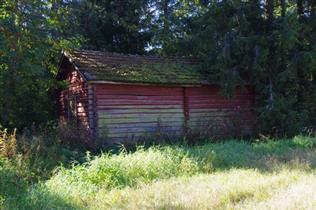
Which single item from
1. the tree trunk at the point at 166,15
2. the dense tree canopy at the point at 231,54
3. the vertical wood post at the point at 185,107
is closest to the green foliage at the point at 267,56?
the dense tree canopy at the point at 231,54

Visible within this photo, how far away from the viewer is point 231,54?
61.5 feet

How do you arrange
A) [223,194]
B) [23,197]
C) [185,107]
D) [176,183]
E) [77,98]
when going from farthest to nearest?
1. [185,107]
2. [77,98]
3. [176,183]
4. [23,197]
5. [223,194]

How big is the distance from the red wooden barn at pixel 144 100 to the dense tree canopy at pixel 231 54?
879mm

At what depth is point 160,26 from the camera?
89.0 ft

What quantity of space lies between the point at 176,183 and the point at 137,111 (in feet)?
28.4

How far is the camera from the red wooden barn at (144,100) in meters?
15.8

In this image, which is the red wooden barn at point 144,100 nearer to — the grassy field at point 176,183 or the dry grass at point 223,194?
the grassy field at point 176,183

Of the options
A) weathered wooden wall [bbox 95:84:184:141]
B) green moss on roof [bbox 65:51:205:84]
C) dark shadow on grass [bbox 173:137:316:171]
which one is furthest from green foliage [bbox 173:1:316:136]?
dark shadow on grass [bbox 173:137:316:171]

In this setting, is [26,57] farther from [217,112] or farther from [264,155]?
[264,155]

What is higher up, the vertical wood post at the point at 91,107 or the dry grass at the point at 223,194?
the vertical wood post at the point at 91,107

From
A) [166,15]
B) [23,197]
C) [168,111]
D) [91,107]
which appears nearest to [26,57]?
[91,107]

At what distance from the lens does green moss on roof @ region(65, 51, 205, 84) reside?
16.0 meters

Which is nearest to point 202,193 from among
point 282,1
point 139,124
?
point 139,124

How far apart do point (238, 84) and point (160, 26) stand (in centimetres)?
1070
